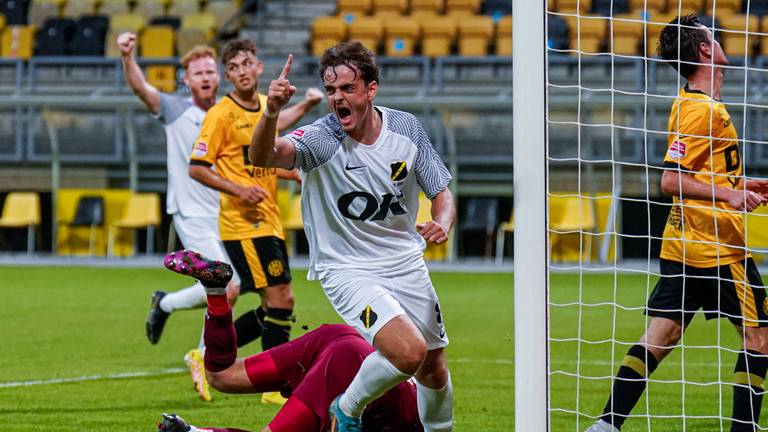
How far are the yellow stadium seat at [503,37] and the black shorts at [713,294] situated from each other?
16705 mm

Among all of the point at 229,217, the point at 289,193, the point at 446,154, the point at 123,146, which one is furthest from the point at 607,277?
the point at 229,217

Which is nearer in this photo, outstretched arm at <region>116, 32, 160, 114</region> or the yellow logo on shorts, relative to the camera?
the yellow logo on shorts

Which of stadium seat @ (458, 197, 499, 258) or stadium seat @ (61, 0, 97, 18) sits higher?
stadium seat @ (61, 0, 97, 18)

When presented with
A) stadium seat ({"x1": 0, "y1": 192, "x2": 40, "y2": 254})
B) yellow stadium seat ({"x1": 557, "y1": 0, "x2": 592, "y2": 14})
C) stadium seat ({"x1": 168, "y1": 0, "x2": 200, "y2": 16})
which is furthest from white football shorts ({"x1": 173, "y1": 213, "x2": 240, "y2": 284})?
stadium seat ({"x1": 168, "y1": 0, "x2": 200, "y2": 16})

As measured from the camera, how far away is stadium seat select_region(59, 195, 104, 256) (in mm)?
21031

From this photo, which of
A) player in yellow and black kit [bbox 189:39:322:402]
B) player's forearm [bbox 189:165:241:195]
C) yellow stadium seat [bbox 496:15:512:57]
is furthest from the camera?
yellow stadium seat [bbox 496:15:512:57]

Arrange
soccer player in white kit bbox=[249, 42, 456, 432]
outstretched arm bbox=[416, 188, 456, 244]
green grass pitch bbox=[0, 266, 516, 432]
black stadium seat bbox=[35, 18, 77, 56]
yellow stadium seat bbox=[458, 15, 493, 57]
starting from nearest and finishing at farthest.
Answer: outstretched arm bbox=[416, 188, 456, 244], soccer player in white kit bbox=[249, 42, 456, 432], green grass pitch bbox=[0, 266, 516, 432], yellow stadium seat bbox=[458, 15, 493, 57], black stadium seat bbox=[35, 18, 77, 56]

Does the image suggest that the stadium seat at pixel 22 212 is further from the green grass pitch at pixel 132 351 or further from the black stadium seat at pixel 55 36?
the black stadium seat at pixel 55 36

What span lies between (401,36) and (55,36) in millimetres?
6757

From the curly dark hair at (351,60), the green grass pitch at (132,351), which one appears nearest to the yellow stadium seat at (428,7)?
the green grass pitch at (132,351)

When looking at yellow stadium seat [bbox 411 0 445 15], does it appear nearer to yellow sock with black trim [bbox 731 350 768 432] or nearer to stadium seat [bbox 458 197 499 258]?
stadium seat [bbox 458 197 499 258]

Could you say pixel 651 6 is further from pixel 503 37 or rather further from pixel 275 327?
pixel 275 327

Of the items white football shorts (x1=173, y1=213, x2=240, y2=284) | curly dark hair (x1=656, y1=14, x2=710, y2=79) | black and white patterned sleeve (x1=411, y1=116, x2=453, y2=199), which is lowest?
white football shorts (x1=173, y1=213, x2=240, y2=284)

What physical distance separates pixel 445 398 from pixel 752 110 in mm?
15536
